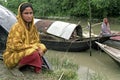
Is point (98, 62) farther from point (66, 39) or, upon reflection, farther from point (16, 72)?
point (16, 72)

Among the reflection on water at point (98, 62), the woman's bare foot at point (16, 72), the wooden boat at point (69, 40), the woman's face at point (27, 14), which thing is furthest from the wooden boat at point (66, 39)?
the woman's face at point (27, 14)

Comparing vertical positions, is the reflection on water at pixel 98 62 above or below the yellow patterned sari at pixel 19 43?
below

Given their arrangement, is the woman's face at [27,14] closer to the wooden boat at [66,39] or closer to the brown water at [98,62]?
the brown water at [98,62]

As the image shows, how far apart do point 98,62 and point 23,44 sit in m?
6.08

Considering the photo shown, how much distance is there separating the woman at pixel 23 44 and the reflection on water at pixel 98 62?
389 cm

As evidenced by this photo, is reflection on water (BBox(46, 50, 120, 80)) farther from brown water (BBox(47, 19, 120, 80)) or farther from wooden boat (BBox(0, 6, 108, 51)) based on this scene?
wooden boat (BBox(0, 6, 108, 51))

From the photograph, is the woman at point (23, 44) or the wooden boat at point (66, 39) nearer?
the woman at point (23, 44)

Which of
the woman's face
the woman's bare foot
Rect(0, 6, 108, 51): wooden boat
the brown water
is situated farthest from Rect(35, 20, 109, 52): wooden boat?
the woman's face

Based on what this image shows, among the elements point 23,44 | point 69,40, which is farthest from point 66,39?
point 23,44

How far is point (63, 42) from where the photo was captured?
39.1 ft

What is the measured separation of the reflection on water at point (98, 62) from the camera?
30.6ft

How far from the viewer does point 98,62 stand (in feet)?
35.5

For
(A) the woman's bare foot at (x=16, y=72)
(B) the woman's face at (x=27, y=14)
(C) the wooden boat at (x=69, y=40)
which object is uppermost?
(B) the woman's face at (x=27, y=14)

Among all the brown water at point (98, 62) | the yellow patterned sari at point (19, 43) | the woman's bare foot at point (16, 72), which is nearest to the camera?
the yellow patterned sari at point (19, 43)
